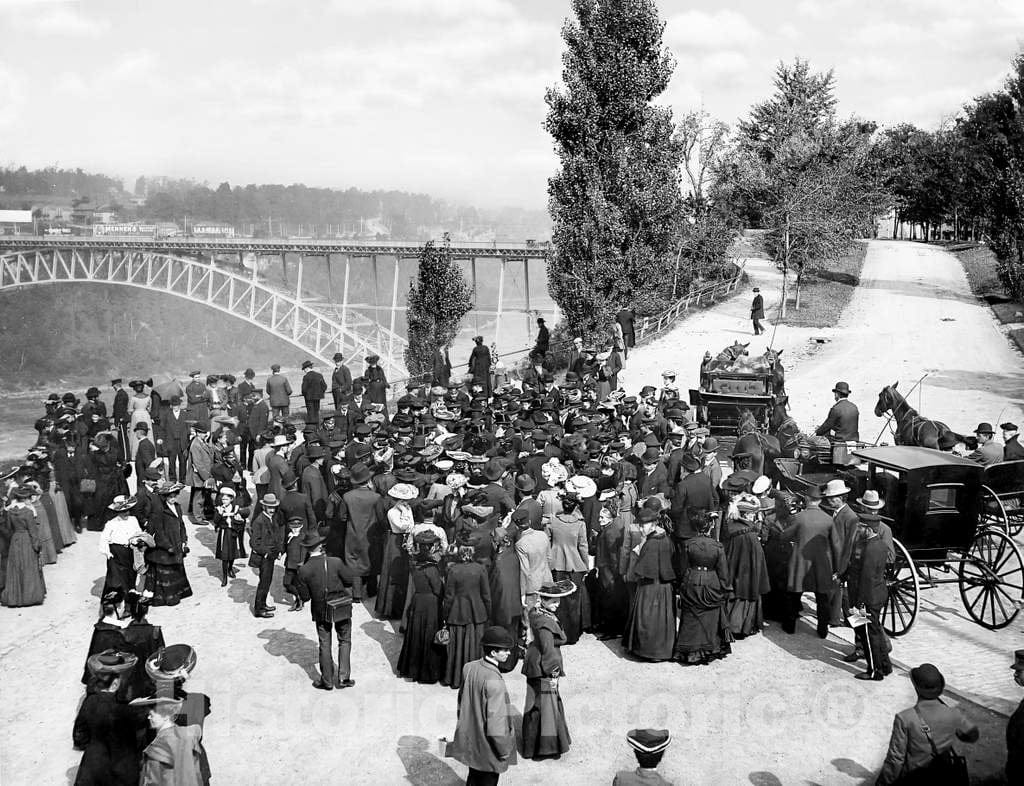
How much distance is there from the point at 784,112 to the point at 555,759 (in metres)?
42.1

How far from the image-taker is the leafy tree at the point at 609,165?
1164 inches

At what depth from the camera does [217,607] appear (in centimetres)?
1196

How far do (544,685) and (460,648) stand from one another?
167 centimetres

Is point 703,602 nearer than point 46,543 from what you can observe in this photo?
Yes

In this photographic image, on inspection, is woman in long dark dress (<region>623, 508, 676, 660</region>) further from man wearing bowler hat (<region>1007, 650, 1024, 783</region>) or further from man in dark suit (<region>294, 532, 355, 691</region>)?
man wearing bowler hat (<region>1007, 650, 1024, 783</region>)

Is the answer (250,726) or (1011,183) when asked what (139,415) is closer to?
(250,726)

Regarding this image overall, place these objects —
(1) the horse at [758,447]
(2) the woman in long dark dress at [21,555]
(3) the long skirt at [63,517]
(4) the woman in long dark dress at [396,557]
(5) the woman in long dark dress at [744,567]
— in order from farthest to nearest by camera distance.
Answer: (3) the long skirt at [63,517], (1) the horse at [758,447], (2) the woman in long dark dress at [21,555], (4) the woman in long dark dress at [396,557], (5) the woman in long dark dress at [744,567]

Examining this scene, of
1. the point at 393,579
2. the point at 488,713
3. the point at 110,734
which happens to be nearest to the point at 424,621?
the point at 393,579

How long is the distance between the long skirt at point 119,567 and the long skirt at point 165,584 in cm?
88

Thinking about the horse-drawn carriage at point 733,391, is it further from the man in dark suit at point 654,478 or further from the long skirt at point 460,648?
the long skirt at point 460,648

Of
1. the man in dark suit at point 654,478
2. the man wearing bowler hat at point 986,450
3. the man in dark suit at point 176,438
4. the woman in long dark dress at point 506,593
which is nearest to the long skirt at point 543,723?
the woman in long dark dress at point 506,593

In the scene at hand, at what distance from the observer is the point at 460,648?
9500 mm

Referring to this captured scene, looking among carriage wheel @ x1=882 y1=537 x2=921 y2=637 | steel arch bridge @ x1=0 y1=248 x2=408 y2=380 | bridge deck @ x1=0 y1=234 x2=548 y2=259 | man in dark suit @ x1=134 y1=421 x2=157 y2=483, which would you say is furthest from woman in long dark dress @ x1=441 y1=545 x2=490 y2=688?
steel arch bridge @ x1=0 y1=248 x2=408 y2=380

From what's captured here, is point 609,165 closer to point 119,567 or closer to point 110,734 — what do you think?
point 119,567
